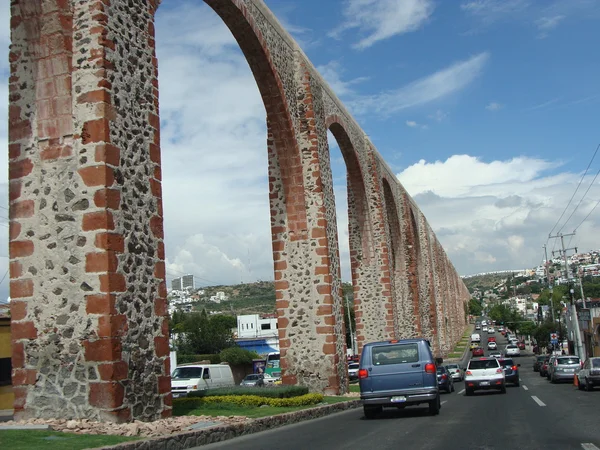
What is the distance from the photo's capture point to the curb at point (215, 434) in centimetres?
870

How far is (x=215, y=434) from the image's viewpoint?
1056 centimetres

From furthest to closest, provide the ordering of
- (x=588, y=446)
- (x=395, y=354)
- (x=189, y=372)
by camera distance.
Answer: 1. (x=189, y=372)
2. (x=395, y=354)
3. (x=588, y=446)

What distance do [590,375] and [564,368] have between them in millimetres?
8932

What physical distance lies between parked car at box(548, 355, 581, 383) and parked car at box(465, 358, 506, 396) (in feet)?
30.2

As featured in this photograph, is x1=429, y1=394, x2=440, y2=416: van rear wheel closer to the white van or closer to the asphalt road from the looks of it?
the asphalt road

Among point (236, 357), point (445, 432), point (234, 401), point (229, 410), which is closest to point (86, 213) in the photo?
point (229, 410)

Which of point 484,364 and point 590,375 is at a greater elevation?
point 484,364

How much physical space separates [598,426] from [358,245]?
21111mm

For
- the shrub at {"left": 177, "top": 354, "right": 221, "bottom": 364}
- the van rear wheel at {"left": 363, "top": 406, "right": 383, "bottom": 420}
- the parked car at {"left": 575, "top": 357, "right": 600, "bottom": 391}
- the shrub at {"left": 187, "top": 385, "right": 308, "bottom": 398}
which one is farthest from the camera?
the shrub at {"left": 177, "top": 354, "right": 221, "bottom": 364}

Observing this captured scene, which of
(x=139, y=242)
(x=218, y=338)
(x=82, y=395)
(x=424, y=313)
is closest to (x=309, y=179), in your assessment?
(x=139, y=242)

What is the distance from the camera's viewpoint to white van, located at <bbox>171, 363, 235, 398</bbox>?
77.1 feet

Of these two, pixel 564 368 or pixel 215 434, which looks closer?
pixel 215 434

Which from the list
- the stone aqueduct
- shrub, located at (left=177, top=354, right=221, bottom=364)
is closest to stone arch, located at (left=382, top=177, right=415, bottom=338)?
the stone aqueduct

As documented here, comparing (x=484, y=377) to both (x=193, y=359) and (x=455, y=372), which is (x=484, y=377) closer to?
(x=455, y=372)
